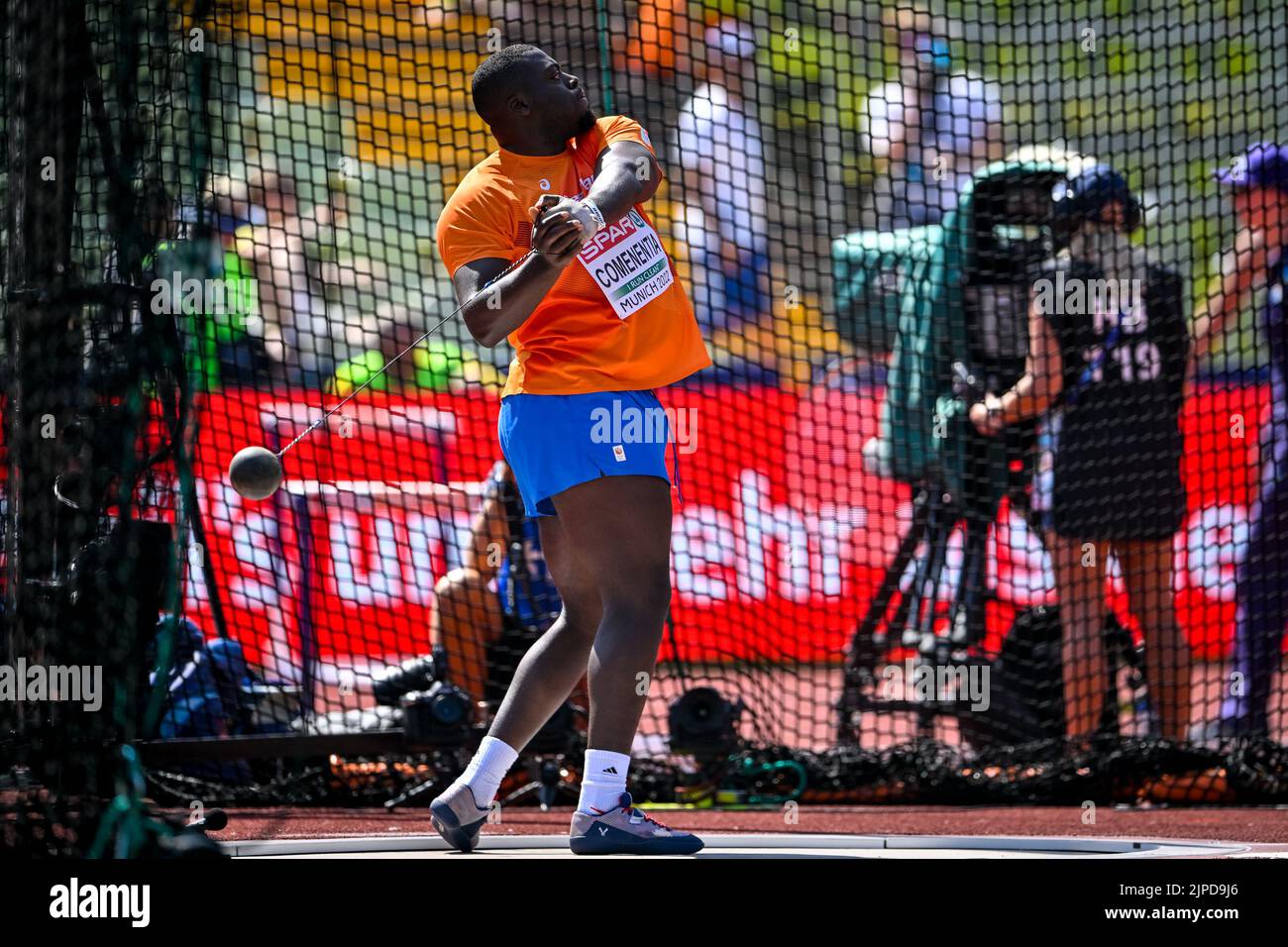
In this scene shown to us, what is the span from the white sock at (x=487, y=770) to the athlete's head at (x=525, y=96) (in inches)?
59.3

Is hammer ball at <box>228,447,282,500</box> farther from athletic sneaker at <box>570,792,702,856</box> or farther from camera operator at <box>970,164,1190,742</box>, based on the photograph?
camera operator at <box>970,164,1190,742</box>

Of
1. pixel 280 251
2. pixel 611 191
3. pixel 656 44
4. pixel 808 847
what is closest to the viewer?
pixel 611 191

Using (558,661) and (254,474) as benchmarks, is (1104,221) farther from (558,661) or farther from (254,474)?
(254,474)

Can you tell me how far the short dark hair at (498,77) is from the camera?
3.99m

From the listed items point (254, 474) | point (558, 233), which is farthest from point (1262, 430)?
point (254, 474)

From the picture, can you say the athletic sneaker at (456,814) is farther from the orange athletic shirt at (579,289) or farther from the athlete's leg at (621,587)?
the orange athletic shirt at (579,289)

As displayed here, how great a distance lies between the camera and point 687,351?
413cm

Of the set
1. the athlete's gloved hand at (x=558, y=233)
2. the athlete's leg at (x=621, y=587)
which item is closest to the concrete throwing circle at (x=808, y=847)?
the athlete's leg at (x=621, y=587)

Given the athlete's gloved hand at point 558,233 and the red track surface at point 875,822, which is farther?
the red track surface at point 875,822

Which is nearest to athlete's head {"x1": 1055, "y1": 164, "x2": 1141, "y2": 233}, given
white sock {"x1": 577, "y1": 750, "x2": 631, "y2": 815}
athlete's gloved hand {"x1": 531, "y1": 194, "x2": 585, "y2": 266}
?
athlete's gloved hand {"x1": 531, "y1": 194, "x2": 585, "y2": 266}

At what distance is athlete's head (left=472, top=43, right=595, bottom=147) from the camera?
3994mm

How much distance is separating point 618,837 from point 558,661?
47 centimetres

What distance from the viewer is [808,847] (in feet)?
15.2
